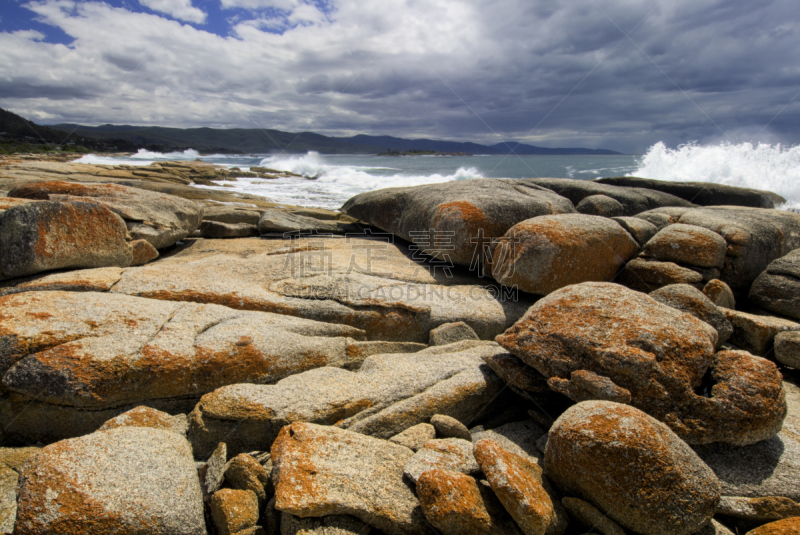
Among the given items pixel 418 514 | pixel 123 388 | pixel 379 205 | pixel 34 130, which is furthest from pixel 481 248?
pixel 34 130

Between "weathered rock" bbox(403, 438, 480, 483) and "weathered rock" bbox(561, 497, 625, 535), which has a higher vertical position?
"weathered rock" bbox(403, 438, 480, 483)

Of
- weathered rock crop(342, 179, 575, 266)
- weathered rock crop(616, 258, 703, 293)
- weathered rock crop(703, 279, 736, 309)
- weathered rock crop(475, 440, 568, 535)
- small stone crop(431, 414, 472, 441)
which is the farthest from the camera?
weathered rock crop(342, 179, 575, 266)

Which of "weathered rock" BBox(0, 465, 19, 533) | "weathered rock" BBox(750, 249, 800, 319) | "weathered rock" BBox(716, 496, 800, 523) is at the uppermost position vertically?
"weathered rock" BBox(750, 249, 800, 319)

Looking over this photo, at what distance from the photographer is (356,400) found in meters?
3.37

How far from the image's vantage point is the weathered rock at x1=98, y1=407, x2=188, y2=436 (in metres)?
3.05

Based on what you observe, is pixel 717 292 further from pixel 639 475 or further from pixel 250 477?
pixel 250 477

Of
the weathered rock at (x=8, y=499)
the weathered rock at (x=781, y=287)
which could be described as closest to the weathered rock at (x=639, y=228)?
the weathered rock at (x=781, y=287)

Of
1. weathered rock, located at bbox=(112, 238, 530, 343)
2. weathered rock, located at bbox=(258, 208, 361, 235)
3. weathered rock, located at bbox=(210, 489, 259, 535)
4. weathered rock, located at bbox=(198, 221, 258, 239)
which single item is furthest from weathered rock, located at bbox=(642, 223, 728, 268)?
weathered rock, located at bbox=(198, 221, 258, 239)

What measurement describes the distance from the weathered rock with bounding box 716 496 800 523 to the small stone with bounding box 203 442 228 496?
10.6 ft

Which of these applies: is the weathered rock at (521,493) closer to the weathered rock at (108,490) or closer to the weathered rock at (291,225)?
the weathered rock at (108,490)

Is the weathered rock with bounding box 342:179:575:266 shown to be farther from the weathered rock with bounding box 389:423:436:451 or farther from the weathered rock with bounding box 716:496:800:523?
Answer: the weathered rock with bounding box 716:496:800:523

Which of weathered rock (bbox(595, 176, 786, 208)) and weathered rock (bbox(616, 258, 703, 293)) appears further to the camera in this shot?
weathered rock (bbox(595, 176, 786, 208))

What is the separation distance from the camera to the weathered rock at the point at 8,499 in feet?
7.84

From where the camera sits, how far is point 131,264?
581 cm
